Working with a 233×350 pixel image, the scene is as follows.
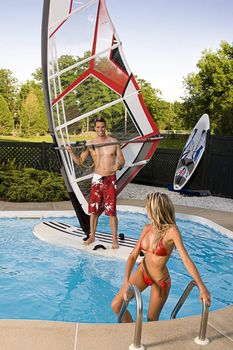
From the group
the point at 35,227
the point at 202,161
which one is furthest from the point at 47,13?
the point at 202,161

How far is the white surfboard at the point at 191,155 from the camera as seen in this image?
1077 cm

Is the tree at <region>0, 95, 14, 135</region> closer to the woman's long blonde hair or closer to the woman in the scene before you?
the woman

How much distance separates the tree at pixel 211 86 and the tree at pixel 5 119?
683 inches

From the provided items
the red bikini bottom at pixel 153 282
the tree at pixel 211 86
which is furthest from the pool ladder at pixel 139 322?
the tree at pixel 211 86

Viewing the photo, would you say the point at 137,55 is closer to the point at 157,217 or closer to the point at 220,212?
the point at 220,212

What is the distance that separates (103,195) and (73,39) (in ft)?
6.79

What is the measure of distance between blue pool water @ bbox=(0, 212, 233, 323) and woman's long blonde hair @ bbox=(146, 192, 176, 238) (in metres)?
1.65

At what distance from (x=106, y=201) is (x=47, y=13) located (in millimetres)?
2510

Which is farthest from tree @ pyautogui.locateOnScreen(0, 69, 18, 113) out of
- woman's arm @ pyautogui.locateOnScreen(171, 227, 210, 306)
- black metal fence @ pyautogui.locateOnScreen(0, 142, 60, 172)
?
woman's arm @ pyautogui.locateOnScreen(171, 227, 210, 306)

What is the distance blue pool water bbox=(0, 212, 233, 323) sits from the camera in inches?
179

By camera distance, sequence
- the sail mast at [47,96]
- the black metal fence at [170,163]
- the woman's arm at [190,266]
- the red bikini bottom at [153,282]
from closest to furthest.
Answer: the woman's arm at [190,266]
the red bikini bottom at [153,282]
the sail mast at [47,96]
the black metal fence at [170,163]

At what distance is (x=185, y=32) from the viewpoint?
48.3 metres

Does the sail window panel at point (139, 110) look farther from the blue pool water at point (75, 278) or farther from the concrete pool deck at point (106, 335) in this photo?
the concrete pool deck at point (106, 335)

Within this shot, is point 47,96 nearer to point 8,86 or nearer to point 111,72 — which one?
point 111,72
